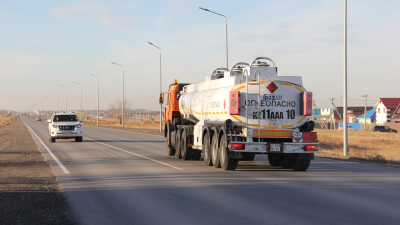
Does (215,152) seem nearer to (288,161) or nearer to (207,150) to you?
(207,150)

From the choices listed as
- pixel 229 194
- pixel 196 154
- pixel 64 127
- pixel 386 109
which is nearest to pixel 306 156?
pixel 229 194

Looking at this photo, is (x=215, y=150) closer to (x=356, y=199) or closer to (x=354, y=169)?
(x=354, y=169)

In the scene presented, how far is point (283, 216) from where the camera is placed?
8.77 meters

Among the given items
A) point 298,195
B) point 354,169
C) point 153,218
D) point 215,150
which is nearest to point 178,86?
point 215,150

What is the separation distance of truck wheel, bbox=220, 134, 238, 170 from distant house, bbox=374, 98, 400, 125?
91159 millimetres

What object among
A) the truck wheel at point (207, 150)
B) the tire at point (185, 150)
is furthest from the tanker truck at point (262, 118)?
the tire at point (185, 150)

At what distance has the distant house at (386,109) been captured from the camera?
103688 millimetres

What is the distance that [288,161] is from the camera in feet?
58.5

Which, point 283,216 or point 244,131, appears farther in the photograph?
point 244,131

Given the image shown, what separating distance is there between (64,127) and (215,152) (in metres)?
18.4

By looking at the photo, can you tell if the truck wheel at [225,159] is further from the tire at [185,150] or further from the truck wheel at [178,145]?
the truck wheel at [178,145]

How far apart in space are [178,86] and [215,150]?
7.46 m

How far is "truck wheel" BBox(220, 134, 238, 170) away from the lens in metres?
16.2

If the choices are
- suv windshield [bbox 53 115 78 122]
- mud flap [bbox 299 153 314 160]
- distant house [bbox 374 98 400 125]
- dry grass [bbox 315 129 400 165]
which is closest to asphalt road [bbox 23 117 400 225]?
mud flap [bbox 299 153 314 160]
